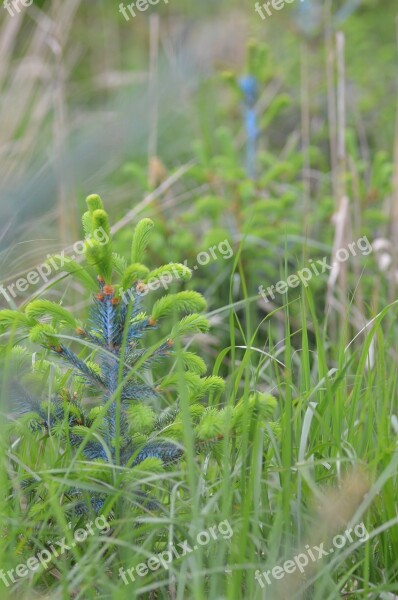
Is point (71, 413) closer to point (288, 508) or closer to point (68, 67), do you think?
point (288, 508)

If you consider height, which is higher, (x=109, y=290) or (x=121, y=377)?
(x=109, y=290)

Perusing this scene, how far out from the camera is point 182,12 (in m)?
5.35

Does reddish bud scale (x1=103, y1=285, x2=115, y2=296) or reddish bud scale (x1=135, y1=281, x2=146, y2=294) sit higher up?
reddish bud scale (x1=103, y1=285, x2=115, y2=296)

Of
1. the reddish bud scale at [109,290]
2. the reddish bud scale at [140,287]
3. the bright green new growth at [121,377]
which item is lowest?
the bright green new growth at [121,377]

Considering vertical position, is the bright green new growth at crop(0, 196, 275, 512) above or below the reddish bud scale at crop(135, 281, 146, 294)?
below

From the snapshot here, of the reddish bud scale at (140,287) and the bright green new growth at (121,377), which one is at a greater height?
the reddish bud scale at (140,287)

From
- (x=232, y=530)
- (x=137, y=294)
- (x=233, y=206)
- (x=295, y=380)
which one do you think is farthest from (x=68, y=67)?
(x=232, y=530)

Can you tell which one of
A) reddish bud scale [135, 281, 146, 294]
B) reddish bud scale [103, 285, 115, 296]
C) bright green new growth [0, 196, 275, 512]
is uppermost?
reddish bud scale [103, 285, 115, 296]

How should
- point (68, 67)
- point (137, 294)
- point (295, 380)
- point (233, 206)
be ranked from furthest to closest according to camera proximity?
point (68, 67), point (233, 206), point (295, 380), point (137, 294)

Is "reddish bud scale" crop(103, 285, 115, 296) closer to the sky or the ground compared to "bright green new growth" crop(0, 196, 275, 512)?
closer to the sky

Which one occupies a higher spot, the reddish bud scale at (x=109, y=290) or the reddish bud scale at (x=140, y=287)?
the reddish bud scale at (x=109, y=290)

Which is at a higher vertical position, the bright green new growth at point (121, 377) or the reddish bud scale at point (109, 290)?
the reddish bud scale at point (109, 290)

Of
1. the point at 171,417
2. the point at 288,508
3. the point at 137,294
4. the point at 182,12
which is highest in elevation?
the point at 182,12

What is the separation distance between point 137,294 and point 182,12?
14.6 feet
